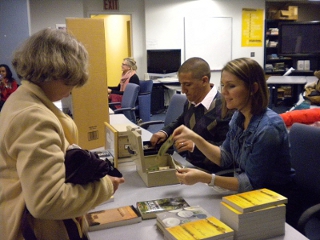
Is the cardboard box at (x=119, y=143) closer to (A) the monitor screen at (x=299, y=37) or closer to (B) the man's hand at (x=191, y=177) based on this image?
(B) the man's hand at (x=191, y=177)

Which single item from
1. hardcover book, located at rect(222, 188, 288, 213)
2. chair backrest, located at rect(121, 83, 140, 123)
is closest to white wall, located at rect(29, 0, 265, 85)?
chair backrest, located at rect(121, 83, 140, 123)

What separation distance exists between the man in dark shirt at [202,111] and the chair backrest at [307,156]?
0.41 metres

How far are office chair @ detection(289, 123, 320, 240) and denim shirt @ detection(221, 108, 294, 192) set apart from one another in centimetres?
22

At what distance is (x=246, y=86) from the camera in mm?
1677

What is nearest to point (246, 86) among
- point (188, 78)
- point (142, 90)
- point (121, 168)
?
point (188, 78)

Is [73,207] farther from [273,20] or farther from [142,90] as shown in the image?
[273,20]

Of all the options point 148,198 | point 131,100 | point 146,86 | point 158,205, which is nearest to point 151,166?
point 148,198

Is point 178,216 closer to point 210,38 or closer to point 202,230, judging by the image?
point 202,230

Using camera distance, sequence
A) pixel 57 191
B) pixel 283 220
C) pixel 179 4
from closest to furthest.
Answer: pixel 57 191
pixel 283 220
pixel 179 4

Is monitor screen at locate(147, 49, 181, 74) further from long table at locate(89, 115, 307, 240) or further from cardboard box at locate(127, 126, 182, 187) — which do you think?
long table at locate(89, 115, 307, 240)

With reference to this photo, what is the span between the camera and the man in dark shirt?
7.04ft

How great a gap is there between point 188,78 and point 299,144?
31.6 inches

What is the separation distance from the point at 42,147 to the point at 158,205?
0.66 meters

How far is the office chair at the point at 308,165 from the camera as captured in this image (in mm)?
1785
